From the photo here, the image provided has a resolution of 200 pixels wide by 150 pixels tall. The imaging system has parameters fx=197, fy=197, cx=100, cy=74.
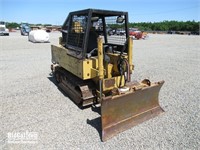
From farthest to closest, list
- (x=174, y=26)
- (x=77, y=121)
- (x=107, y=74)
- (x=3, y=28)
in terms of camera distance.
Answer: (x=174, y=26) < (x=3, y=28) < (x=107, y=74) < (x=77, y=121)

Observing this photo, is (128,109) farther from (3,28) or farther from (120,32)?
(3,28)

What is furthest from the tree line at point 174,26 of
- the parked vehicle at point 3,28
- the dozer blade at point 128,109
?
the dozer blade at point 128,109

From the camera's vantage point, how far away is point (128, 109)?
3781 mm

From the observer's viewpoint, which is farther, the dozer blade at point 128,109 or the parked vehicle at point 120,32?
the parked vehicle at point 120,32

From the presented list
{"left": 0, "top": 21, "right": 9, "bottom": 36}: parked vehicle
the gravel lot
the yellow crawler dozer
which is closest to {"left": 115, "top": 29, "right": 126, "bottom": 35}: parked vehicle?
the yellow crawler dozer

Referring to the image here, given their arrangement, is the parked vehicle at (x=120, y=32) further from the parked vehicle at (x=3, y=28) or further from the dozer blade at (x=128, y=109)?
the parked vehicle at (x=3, y=28)

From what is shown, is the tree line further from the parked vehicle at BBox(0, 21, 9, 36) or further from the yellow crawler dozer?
the yellow crawler dozer

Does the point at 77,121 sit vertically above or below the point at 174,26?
below

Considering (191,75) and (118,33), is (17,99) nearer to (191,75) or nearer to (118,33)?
(118,33)

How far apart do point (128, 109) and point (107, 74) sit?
3.68 feet

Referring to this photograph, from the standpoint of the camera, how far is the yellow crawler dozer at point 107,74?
11.9 ft

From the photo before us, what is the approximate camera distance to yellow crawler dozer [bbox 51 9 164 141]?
363cm

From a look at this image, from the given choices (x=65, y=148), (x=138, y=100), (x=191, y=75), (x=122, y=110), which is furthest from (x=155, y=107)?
(x=191, y=75)

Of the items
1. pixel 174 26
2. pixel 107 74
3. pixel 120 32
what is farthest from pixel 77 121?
pixel 174 26
